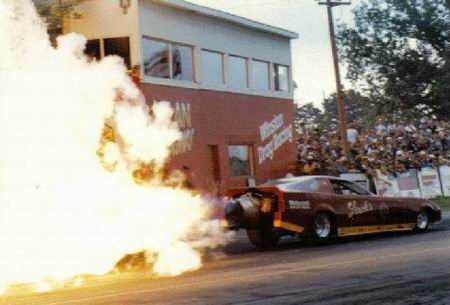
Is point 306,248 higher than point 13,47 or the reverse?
the reverse

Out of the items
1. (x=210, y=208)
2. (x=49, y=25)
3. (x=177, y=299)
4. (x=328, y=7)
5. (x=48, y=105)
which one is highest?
(x=328, y=7)

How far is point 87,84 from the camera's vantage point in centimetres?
1460

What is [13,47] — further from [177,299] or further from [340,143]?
[340,143]

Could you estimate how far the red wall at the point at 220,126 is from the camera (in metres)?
25.0

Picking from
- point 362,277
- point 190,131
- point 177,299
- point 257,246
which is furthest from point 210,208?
point 190,131

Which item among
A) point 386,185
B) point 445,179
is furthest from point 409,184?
point 445,179

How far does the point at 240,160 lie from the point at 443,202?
322 inches

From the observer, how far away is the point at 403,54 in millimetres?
33500

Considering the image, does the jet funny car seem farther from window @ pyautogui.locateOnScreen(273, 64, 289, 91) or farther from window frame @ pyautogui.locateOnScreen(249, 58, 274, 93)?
window @ pyautogui.locateOnScreen(273, 64, 289, 91)

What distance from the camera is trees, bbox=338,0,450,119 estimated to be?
3234cm

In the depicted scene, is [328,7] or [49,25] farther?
[328,7]

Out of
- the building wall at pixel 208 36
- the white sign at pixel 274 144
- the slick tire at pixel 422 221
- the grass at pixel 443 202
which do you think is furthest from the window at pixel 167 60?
the grass at pixel 443 202

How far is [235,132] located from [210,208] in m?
11.0

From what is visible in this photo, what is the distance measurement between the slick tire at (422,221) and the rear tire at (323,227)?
115 inches
